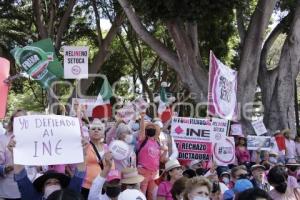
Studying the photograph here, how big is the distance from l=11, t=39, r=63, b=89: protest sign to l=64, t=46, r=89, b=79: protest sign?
100 cm

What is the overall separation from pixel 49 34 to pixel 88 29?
3.56m

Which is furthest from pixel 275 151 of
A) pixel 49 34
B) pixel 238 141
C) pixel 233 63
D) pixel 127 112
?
pixel 233 63

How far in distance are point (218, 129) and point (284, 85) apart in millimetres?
7261

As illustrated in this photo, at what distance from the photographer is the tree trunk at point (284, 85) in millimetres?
16094

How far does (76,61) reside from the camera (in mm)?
10547

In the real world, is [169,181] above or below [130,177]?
below

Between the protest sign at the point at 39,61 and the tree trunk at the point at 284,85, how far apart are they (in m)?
8.38

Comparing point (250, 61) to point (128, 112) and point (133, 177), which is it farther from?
point (133, 177)

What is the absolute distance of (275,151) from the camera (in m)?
12.5

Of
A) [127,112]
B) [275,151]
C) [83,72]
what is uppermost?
[83,72]

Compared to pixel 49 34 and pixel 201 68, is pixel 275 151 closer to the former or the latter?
pixel 201 68

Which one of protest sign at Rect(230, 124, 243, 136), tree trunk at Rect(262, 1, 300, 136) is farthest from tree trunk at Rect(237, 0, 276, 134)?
protest sign at Rect(230, 124, 243, 136)

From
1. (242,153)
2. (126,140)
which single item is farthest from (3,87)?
(242,153)

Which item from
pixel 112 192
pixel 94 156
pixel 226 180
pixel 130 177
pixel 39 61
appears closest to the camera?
pixel 112 192
